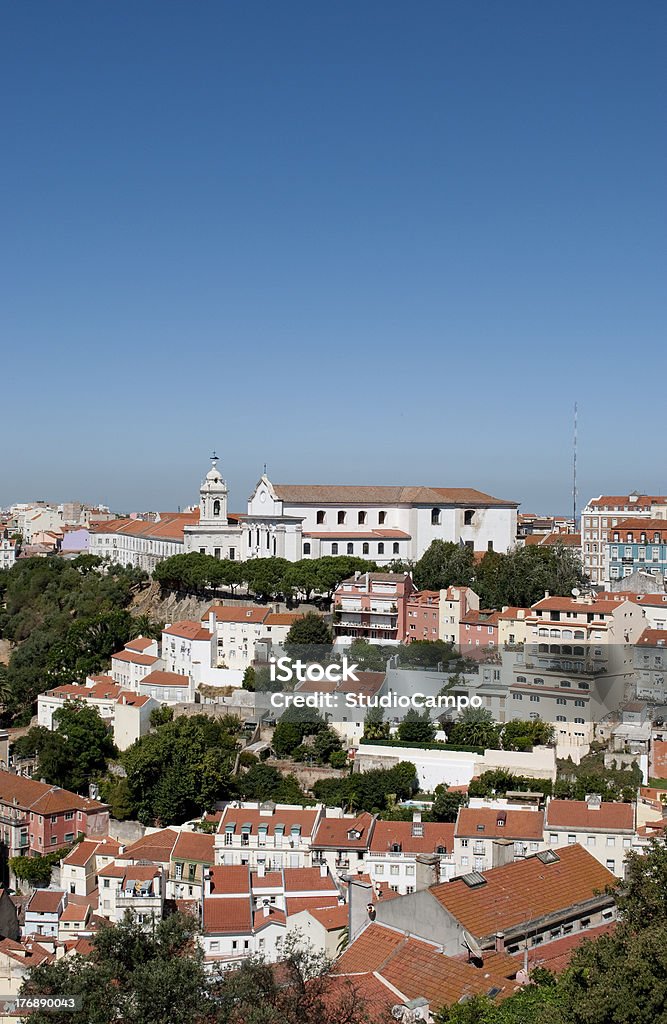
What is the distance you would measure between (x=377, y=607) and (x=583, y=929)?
1679 centimetres

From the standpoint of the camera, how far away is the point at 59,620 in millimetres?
42188

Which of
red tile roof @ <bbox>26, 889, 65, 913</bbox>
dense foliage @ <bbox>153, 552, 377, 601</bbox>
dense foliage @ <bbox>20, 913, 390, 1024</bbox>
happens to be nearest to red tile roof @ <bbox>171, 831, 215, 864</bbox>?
red tile roof @ <bbox>26, 889, 65, 913</bbox>

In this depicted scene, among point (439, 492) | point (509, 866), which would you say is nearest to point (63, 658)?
point (439, 492)

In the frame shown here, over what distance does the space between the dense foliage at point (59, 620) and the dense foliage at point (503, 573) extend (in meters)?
9.55

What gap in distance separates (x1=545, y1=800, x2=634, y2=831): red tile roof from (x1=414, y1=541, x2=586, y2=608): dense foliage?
475 inches

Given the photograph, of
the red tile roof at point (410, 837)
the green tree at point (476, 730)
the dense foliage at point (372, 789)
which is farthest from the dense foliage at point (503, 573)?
the red tile roof at point (410, 837)

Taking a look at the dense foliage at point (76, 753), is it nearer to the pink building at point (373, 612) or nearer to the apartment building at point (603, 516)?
the pink building at point (373, 612)

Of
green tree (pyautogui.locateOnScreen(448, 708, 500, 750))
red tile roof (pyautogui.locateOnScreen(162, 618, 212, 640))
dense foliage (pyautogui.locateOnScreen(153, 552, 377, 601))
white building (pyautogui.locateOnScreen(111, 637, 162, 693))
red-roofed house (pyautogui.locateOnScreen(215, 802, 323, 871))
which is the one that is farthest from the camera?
dense foliage (pyautogui.locateOnScreen(153, 552, 377, 601))

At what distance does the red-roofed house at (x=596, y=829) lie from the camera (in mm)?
19500

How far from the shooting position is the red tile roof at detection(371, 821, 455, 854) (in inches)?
798

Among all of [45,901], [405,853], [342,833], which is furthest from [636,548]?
[45,901]

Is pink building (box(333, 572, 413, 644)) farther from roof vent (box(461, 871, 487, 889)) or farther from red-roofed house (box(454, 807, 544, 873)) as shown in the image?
roof vent (box(461, 871, 487, 889))

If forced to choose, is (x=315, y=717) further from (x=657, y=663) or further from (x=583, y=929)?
(x=583, y=929)

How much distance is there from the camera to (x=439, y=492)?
42750 mm
